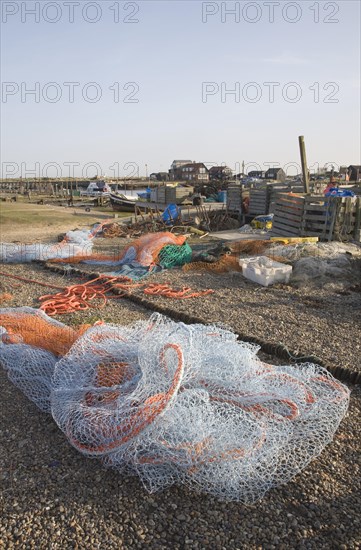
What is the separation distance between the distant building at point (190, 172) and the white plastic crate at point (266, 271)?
60.6 m

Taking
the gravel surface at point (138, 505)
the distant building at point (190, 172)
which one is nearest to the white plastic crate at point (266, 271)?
the gravel surface at point (138, 505)

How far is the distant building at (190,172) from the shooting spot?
68.6m

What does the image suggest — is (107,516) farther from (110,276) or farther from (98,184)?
(98,184)

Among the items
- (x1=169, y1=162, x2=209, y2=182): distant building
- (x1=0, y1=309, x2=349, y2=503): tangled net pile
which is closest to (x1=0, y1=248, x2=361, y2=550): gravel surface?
(x1=0, y1=309, x2=349, y2=503): tangled net pile

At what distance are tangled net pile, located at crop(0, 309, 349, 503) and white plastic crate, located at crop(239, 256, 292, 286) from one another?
4.02 meters

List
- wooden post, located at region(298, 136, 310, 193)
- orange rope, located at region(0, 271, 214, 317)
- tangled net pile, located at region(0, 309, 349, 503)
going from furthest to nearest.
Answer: wooden post, located at region(298, 136, 310, 193)
orange rope, located at region(0, 271, 214, 317)
tangled net pile, located at region(0, 309, 349, 503)

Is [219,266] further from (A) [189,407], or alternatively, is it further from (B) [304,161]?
(B) [304,161]

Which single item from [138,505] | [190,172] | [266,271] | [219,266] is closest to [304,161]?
[219,266]

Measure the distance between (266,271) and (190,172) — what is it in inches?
2555

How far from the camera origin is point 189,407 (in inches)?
121

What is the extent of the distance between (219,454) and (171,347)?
812mm

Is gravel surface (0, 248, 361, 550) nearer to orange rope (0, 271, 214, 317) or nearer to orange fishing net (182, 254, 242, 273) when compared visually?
orange rope (0, 271, 214, 317)

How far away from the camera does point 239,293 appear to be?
24.8ft

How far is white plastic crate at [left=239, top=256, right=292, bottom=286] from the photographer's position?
802 cm
